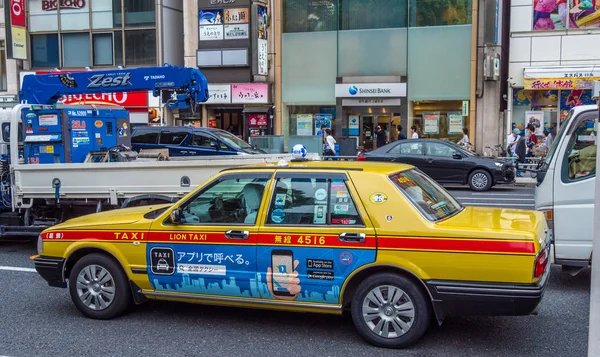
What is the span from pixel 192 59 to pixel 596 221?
25.5m

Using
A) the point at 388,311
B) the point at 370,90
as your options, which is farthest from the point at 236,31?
the point at 388,311

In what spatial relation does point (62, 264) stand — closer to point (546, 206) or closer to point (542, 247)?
point (542, 247)

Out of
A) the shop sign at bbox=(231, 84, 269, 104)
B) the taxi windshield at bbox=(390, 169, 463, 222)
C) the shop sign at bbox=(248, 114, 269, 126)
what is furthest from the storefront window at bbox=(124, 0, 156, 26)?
the taxi windshield at bbox=(390, 169, 463, 222)

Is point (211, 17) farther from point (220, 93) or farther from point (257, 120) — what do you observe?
point (257, 120)

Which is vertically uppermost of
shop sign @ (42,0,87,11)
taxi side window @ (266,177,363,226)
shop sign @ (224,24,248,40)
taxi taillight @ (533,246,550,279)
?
shop sign @ (42,0,87,11)

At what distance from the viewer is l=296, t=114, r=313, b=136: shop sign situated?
89.8 ft

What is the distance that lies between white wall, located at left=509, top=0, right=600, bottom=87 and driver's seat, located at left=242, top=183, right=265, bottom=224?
2106 cm

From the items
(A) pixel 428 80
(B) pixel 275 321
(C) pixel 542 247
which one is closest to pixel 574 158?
(C) pixel 542 247

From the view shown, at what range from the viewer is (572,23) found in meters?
24.2

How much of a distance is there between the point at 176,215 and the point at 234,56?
863 inches

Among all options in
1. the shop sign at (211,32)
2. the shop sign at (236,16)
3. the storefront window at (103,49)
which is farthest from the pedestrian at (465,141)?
the storefront window at (103,49)

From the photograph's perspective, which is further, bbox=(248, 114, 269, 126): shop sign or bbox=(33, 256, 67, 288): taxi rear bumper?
bbox=(248, 114, 269, 126): shop sign

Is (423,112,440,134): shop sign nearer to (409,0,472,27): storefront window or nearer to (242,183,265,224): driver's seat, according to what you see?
(409,0,472,27): storefront window

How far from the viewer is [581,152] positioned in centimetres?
739
